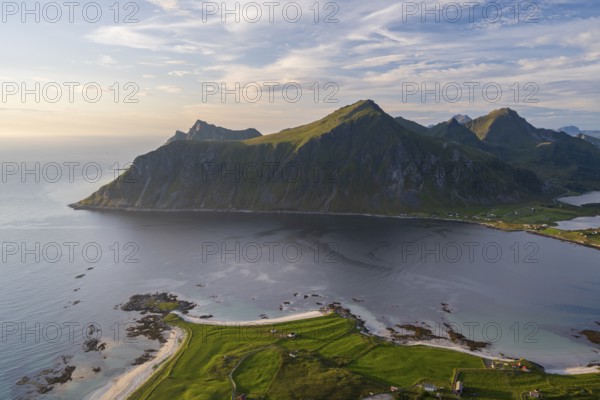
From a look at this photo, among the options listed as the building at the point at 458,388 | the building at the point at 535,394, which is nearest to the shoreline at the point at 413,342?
the building at the point at 535,394

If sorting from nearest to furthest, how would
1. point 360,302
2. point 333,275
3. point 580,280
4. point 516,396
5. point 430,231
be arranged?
point 516,396 → point 360,302 → point 580,280 → point 333,275 → point 430,231

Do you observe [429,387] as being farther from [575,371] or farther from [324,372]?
[575,371]

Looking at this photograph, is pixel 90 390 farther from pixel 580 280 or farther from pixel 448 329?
pixel 580 280

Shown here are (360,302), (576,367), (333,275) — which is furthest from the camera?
(333,275)

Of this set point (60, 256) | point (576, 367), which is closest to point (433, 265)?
point (576, 367)

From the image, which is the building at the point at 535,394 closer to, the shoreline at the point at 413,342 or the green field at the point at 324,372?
the green field at the point at 324,372

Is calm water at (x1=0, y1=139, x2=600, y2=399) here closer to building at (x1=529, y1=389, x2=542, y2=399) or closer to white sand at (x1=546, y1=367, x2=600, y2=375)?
white sand at (x1=546, y1=367, x2=600, y2=375)

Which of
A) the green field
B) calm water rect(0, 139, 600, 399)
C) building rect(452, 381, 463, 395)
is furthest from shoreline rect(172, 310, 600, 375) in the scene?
building rect(452, 381, 463, 395)

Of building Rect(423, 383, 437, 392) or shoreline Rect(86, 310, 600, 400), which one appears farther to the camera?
shoreline Rect(86, 310, 600, 400)
